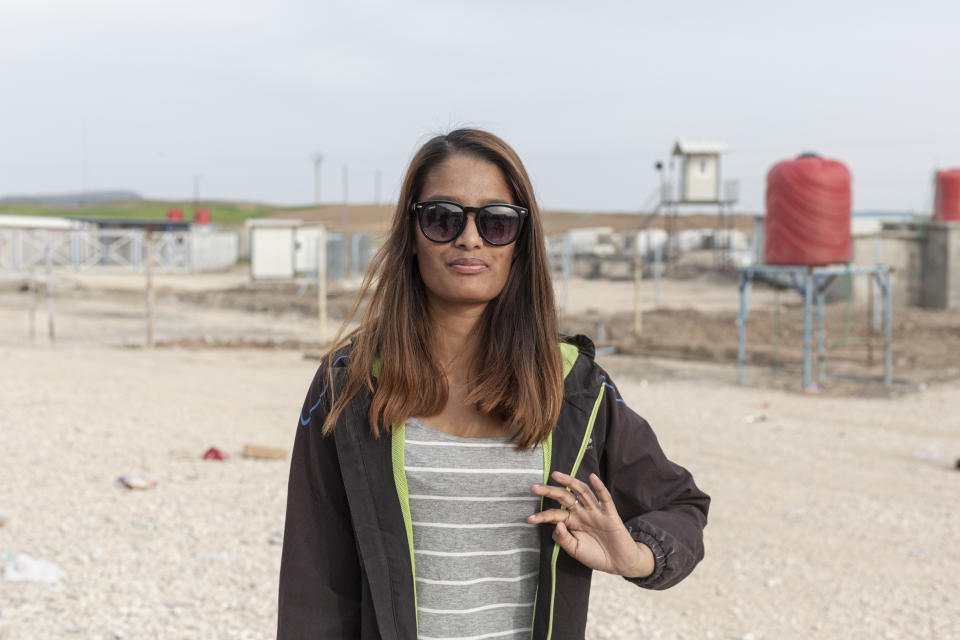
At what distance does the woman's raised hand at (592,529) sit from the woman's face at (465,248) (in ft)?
1.25

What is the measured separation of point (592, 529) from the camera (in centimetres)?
171

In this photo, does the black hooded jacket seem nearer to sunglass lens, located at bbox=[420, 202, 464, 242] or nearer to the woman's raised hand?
the woman's raised hand

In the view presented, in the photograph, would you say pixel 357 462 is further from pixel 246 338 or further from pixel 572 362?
pixel 246 338

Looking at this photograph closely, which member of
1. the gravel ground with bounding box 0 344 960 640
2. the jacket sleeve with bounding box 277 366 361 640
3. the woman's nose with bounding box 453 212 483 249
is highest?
the woman's nose with bounding box 453 212 483 249

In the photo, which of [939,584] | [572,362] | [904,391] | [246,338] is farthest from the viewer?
[246,338]

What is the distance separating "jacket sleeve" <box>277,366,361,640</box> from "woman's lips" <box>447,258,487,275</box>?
1.12 feet

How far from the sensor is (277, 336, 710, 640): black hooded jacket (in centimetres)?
172

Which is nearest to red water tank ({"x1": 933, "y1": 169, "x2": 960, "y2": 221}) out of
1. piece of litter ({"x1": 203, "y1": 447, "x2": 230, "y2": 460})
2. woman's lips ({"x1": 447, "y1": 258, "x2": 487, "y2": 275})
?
piece of litter ({"x1": 203, "y1": 447, "x2": 230, "y2": 460})

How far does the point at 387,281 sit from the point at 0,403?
8.36m

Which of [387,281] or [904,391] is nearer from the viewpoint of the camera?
[387,281]

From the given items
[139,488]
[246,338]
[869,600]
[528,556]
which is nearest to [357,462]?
[528,556]

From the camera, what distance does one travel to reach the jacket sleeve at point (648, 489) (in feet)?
5.80

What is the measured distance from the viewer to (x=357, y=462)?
1.73 meters

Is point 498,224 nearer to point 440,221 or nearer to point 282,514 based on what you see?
point 440,221
